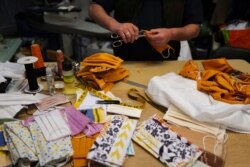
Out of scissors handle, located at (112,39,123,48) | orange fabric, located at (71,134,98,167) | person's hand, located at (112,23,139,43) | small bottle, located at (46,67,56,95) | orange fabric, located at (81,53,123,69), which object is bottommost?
orange fabric, located at (71,134,98,167)

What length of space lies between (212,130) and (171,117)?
0.50 ft

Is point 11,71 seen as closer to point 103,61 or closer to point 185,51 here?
point 103,61

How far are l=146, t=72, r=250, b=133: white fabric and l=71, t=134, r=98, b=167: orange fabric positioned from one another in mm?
327

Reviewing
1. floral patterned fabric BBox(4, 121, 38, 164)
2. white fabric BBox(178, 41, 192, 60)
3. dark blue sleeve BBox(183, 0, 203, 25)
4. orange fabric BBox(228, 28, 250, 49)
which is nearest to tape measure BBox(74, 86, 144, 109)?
floral patterned fabric BBox(4, 121, 38, 164)

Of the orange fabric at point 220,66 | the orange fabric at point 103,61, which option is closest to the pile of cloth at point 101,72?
the orange fabric at point 103,61

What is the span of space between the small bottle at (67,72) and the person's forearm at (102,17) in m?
0.28

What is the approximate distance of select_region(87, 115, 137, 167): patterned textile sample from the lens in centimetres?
76

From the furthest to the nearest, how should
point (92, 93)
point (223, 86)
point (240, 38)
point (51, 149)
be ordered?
point (240, 38) → point (92, 93) → point (223, 86) → point (51, 149)

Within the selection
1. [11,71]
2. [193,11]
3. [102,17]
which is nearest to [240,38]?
[193,11]

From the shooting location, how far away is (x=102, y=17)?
52.4 inches

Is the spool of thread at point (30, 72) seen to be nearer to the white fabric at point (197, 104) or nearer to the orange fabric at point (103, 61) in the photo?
the orange fabric at point (103, 61)

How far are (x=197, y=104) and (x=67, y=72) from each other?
23.2 inches

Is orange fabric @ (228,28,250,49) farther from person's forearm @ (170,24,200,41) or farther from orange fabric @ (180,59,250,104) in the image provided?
orange fabric @ (180,59,250,104)

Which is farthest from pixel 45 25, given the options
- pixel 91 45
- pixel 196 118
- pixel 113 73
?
pixel 196 118
